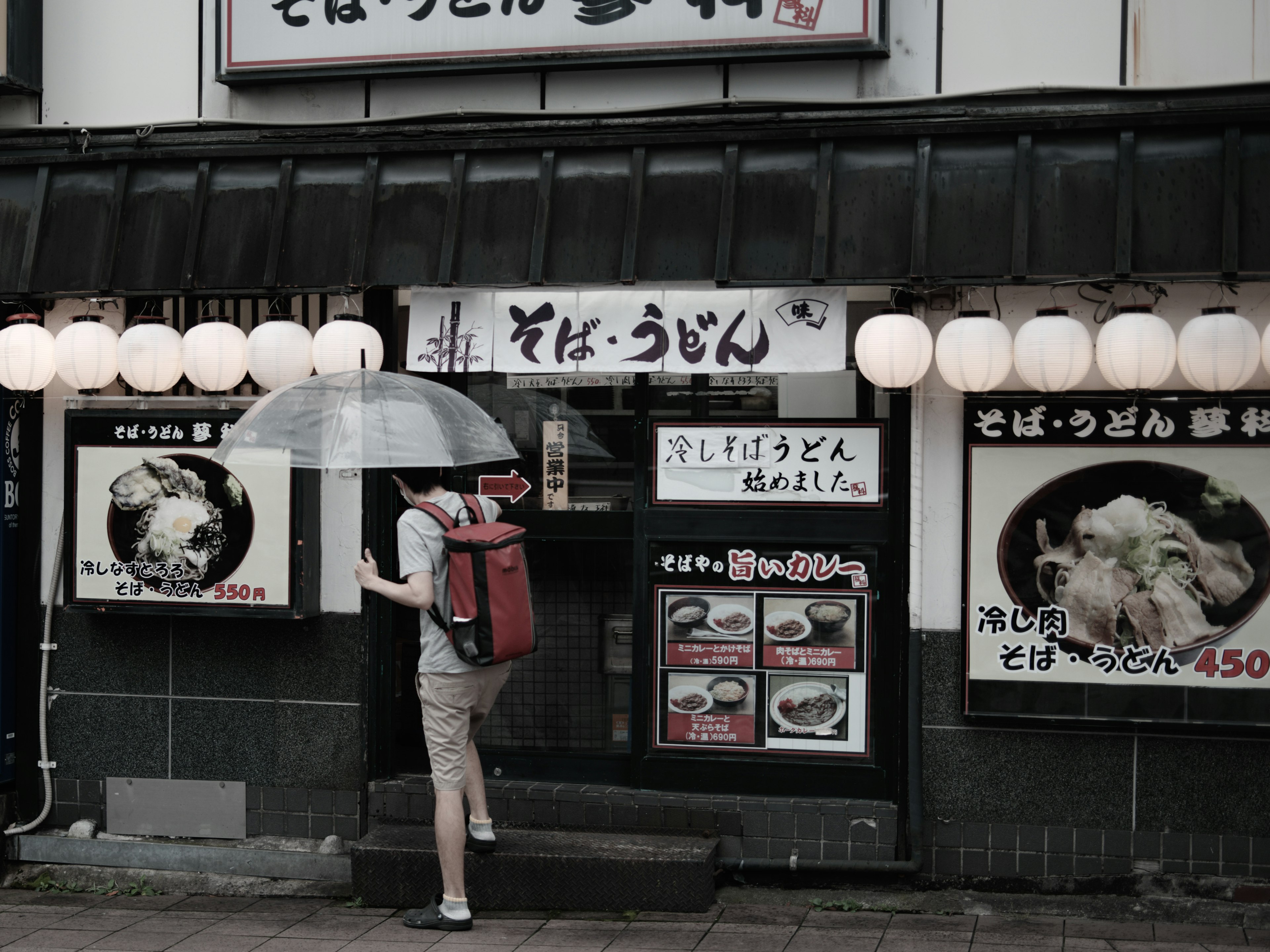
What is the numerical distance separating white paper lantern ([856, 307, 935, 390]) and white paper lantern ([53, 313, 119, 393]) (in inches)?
181

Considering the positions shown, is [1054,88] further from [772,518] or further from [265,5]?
[265,5]

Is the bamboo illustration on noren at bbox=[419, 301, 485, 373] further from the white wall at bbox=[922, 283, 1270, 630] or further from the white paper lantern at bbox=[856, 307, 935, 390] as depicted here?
the white wall at bbox=[922, 283, 1270, 630]

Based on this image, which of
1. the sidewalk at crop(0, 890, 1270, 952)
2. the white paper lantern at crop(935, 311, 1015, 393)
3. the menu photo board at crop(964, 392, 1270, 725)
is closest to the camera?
the sidewalk at crop(0, 890, 1270, 952)

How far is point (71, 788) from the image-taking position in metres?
8.10

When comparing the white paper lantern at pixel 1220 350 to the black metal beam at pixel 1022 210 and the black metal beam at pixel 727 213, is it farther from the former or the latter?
the black metal beam at pixel 727 213

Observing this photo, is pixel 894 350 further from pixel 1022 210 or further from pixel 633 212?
pixel 633 212

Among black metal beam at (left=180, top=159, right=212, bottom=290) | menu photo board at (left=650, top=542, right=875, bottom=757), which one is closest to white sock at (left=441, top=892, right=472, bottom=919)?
menu photo board at (left=650, top=542, right=875, bottom=757)

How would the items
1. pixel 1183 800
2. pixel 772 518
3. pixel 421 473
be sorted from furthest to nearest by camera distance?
1. pixel 772 518
2. pixel 1183 800
3. pixel 421 473

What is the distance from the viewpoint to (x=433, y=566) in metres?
6.27

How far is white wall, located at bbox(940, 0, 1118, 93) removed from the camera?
6945 millimetres

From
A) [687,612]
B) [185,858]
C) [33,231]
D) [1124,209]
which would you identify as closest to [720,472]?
[687,612]

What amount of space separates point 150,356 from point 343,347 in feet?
4.24

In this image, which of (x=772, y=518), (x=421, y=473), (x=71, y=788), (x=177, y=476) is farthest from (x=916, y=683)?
(x=71, y=788)

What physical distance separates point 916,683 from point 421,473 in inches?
125
